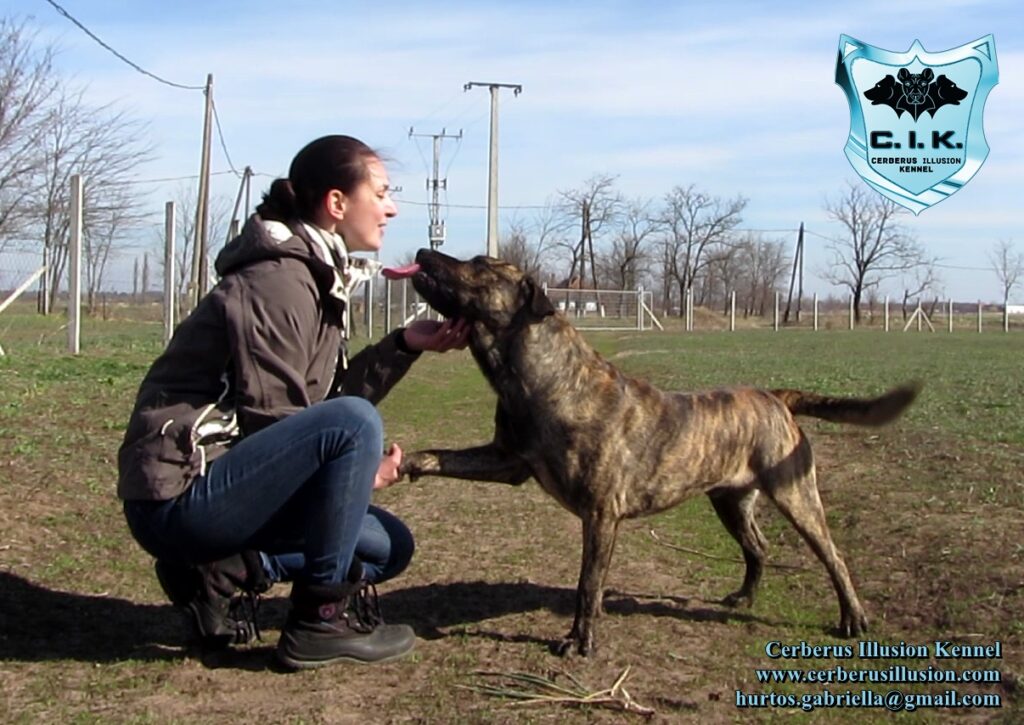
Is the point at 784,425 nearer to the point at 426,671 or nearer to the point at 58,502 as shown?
the point at 426,671

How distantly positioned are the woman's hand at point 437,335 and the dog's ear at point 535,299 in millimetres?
290

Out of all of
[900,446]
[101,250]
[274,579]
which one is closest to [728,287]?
[101,250]

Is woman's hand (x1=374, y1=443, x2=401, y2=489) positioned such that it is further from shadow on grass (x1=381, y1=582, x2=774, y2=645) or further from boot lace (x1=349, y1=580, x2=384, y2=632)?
shadow on grass (x1=381, y1=582, x2=774, y2=645)

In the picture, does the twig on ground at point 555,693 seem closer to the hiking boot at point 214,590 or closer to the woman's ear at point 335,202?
the hiking boot at point 214,590

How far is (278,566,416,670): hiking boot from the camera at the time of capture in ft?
14.0

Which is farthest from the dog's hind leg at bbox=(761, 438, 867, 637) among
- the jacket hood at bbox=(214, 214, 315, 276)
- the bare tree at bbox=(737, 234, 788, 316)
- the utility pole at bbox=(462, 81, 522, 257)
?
the bare tree at bbox=(737, 234, 788, 316)

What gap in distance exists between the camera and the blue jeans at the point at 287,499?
3.97 meters

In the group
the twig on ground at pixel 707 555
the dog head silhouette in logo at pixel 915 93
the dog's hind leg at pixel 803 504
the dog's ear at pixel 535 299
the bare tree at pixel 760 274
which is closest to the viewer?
the dog's ear at pixel 535 299

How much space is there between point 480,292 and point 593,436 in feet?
2.63

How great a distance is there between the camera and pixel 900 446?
9.61 meters

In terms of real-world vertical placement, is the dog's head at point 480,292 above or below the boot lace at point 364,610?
above

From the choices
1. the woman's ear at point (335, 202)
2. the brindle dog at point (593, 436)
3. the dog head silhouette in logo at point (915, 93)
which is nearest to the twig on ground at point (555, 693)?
the brindle dog at point (593, 436)

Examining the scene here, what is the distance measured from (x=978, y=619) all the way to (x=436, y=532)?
3.14 m

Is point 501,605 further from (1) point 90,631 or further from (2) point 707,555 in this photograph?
(1) point 90,631
